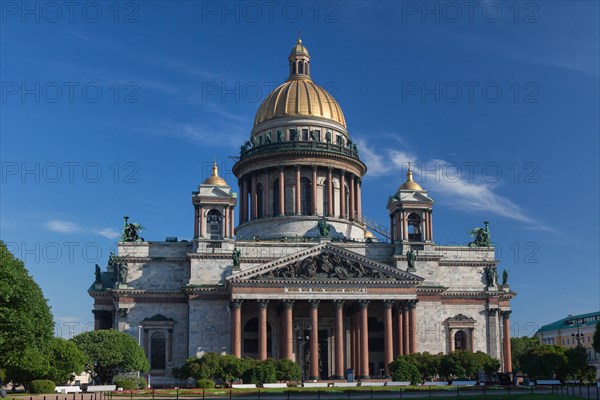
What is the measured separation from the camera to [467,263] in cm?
9888

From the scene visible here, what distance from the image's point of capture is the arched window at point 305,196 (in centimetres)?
10594

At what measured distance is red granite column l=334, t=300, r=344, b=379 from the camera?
86812 mm

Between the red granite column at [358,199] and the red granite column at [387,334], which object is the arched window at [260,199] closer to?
the red granite column at [358,199]

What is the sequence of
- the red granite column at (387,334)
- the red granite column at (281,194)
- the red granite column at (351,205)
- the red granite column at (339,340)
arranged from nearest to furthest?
the red granite column at (339,340) → the red granite column at (387,334) → the red granite column at (281,194) → the red granite column at (351,205)

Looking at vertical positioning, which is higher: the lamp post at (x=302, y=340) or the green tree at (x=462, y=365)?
the lamp post at (x=302, y=340)

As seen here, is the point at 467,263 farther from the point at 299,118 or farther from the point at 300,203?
the point at 299,118

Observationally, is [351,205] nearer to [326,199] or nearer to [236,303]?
[326,199]

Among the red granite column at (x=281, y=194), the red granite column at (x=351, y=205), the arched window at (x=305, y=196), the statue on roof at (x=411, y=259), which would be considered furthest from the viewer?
the red granite column at (x=351, y=205)

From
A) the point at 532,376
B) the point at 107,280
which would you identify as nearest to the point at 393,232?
the point at 532,376

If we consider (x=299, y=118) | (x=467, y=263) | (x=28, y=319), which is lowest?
(x=28, y=319)

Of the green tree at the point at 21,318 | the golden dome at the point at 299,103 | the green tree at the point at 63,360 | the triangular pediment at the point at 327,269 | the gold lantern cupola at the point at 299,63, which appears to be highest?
the gold lantern cupola at the point at 299,63

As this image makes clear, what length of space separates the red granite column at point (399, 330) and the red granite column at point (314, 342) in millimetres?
9398

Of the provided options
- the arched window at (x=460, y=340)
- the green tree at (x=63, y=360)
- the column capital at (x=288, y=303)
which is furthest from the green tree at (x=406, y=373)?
the green tree at (x=63, y=360)

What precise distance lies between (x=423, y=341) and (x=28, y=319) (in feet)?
166
